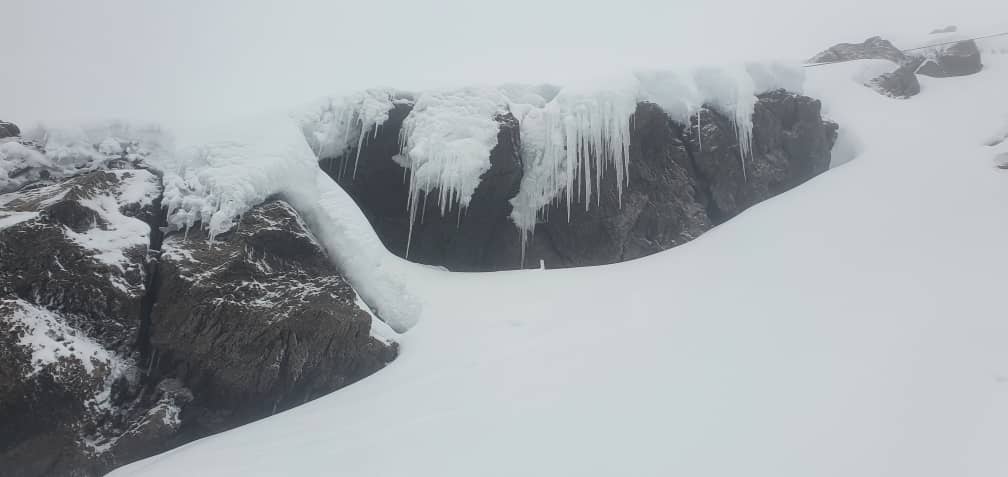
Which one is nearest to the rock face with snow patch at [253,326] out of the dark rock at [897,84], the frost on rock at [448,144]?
the frost on rock at [448,144]

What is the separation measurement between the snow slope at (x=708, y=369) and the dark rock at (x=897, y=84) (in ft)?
32.4

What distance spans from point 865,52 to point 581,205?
778 inches

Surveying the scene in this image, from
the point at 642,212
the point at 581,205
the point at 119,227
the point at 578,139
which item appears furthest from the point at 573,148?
the point at 119,227

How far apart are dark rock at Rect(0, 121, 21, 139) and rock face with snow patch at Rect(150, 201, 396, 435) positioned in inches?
123

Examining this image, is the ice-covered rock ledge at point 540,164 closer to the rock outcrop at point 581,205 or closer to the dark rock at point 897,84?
the rock outcrop at point 581,205

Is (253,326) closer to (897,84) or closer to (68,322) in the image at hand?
(68,322)

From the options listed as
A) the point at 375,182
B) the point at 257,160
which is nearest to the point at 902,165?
the point at 375,182

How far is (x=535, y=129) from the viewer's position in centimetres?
989

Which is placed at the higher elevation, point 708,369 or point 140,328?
point 708,369

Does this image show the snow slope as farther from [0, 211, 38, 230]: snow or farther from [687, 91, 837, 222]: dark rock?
[0, 211, 38, 230]: snow

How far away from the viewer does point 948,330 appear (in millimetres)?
4766

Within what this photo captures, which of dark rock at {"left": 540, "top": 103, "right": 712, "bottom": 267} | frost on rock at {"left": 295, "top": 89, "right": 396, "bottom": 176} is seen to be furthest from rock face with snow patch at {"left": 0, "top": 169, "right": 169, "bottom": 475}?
dark rock at {"left": 540, "top": 103, "right": 712, "bottom": 267}

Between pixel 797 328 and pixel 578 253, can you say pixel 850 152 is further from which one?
pixel 797 328

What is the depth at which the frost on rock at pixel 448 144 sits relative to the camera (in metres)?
8.98
